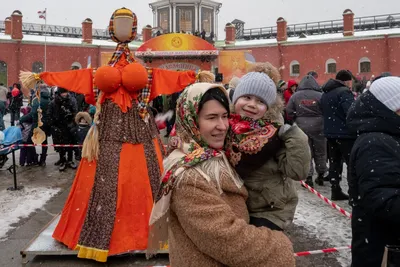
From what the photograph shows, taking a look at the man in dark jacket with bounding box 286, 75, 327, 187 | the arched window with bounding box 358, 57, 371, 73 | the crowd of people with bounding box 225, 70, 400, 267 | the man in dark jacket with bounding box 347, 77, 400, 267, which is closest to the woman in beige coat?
the crowd of people with bounding box 225, 70, 400, 267

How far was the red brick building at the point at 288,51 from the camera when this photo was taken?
32.5 m

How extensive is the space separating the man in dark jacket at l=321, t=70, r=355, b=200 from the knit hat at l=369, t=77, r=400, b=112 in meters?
3.36

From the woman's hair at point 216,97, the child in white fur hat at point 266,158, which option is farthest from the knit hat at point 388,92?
the woman's hair at point 216,97

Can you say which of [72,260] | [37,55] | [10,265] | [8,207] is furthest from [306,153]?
[37,55]

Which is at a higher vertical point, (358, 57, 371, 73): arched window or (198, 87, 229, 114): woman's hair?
(358, 57, 371, 73): arched window

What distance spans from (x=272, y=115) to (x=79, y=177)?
222 cm

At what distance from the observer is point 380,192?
2051 mm

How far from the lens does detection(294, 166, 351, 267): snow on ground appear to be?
427cm

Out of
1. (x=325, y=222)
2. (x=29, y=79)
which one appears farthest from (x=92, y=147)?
(x=325, y=222)

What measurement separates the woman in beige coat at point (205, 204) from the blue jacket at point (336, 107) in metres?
4.29

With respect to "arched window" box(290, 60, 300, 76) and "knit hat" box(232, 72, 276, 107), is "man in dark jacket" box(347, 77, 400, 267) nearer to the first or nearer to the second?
"knit hat" box(232, 72, 276, 107)

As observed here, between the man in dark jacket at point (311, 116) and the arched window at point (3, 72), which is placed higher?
the arched window at point (3, 72)

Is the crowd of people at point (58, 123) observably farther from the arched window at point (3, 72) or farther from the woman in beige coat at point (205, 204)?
the arched window at point (3, 72)

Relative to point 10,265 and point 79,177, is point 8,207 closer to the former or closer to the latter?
point 10,265
